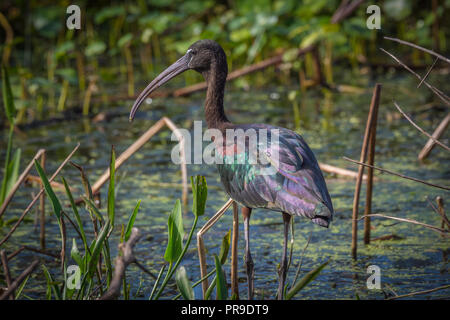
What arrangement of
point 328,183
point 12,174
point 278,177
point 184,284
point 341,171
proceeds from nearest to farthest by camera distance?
point 184,284 → point 278,177 → point 12,174 → point 341,171 → point 328,183

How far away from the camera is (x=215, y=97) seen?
400 cm

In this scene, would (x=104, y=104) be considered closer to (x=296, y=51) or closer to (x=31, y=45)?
(x=296, y=51)

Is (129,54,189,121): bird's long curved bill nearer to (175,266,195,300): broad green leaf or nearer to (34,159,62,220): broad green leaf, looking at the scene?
(34,159,62,220): broad green leaf

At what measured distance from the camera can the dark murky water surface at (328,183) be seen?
14.2 ft

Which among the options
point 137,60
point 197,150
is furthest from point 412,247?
point 137,60

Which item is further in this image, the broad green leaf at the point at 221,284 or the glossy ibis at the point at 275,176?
the glossy ibis at the point at 275,176

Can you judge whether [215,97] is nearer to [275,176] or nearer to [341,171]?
[275,176]

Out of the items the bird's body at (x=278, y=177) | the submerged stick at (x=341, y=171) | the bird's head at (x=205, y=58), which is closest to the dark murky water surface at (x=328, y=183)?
the submerged stick at (x=341, y=171)

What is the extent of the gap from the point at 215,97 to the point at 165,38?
8.34 meters

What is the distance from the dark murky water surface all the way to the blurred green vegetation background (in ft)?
2.12

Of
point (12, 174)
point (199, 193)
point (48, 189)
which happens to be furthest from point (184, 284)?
point (12, 174)

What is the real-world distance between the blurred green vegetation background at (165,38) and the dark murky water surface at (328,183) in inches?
25.4

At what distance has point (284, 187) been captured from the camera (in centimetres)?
343

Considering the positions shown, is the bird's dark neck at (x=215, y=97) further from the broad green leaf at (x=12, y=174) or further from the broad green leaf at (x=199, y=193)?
the broad green leaf at (x=12, y=174)
